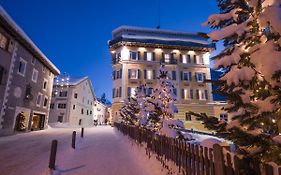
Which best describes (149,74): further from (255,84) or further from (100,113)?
(100,113)

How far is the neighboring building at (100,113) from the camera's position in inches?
2586

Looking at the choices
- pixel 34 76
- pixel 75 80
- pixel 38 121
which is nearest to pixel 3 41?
pixel 34 76

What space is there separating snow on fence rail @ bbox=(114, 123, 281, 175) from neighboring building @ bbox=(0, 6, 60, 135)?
1763 cm

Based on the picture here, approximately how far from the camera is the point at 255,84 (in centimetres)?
354

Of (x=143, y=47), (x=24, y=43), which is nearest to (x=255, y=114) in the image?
(x=24, y=43)

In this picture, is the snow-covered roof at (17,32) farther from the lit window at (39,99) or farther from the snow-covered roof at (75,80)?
the snow-covered roof at (75,80)

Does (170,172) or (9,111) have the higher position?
(9,111)

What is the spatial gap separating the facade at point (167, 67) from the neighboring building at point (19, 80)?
490 inches

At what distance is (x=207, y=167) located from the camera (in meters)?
4.04

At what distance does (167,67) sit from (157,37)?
7.09 meters

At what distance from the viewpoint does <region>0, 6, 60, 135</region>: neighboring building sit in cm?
1744

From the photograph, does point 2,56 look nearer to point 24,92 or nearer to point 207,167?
point 24,92

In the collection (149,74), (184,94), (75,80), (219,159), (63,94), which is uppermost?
(75,80)

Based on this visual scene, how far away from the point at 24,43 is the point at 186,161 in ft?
73.6
